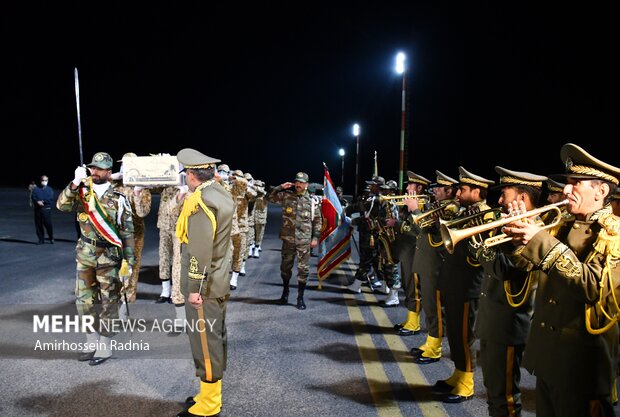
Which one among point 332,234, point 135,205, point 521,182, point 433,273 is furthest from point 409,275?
point 135,205

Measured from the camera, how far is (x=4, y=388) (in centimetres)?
434

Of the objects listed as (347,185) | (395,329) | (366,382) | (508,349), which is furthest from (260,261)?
(347,185)

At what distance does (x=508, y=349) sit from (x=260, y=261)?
9300mm

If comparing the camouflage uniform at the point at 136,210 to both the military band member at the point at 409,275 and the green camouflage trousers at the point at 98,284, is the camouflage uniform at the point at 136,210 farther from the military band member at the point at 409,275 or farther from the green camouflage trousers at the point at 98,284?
the military band member at the point at 409,275

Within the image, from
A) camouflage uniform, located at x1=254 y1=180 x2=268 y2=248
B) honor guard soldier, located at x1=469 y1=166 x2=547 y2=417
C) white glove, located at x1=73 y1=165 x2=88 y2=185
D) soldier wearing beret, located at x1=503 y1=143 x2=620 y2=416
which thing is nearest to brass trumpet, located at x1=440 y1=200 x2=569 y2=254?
soldier wearing beret, located at x1=503 y1=143 x2=620 y2=416

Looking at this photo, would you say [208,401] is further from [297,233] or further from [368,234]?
[368,234]

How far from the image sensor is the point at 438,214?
5465mm

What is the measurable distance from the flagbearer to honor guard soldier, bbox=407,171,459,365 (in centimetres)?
361

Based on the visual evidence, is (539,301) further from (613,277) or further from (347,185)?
(347,185)

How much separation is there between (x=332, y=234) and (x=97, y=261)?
4933mm

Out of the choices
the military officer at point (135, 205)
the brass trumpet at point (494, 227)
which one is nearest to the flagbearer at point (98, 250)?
the military officer at point (135, 205)

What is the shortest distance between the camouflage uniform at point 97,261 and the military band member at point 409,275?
3848mm

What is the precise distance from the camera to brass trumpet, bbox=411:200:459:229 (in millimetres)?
5271

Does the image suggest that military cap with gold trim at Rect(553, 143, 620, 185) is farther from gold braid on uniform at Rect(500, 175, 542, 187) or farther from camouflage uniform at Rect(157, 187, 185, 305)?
camouflage uniform at Rect(157, 187, 185, 305)
